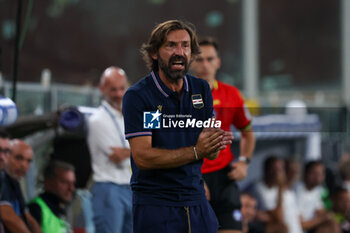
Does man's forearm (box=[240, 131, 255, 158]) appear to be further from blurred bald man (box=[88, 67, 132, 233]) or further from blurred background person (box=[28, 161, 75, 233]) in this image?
blurred background person (box=[28, 161, 75, 233])

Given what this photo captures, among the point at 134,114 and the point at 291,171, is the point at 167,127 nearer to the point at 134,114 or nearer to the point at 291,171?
the point at 134,114

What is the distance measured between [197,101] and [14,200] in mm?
1459

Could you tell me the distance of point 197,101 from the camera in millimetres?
2021

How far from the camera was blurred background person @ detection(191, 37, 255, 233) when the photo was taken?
2904 millimetres

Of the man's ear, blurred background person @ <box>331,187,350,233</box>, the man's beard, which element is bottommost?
blurred background person @ <box>331,187,350,233</box>

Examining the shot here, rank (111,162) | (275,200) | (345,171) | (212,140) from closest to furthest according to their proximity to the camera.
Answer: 1. (212,140)
2. (111,162)
3. (275,200)
4. (345,171)

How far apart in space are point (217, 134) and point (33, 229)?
1768mm

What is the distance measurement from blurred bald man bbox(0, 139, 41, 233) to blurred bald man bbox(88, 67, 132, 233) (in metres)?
0.42

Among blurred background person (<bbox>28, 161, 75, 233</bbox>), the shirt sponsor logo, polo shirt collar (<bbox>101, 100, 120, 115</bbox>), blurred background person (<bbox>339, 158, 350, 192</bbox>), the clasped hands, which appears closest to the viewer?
the clasped hands

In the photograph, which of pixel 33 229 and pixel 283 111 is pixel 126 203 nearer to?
pixel 33 229

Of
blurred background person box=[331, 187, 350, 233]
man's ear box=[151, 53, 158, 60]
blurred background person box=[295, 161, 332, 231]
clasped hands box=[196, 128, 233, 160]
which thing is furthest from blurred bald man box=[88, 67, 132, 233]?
blurred background person box=[331, 187, 350, 233]

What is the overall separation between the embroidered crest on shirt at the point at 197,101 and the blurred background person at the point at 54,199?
1750mm

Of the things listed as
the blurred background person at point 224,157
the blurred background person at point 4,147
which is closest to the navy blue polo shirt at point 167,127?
the blurred background person at point 224,157

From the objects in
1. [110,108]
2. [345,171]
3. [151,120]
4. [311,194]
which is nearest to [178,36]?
[151,120]
